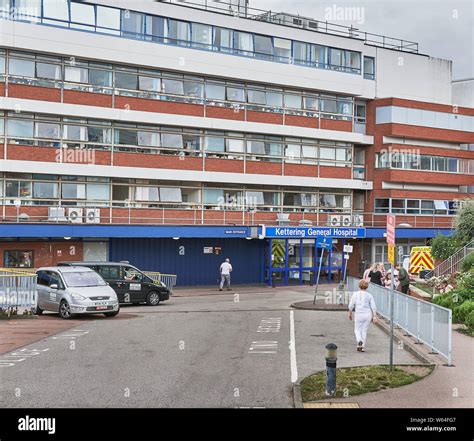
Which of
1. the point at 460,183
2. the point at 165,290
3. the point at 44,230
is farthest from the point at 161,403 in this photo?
the point at 460,183

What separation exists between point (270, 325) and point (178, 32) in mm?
24269

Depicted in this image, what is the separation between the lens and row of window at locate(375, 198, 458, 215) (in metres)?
49.5

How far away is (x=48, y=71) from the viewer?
36656 millimetres

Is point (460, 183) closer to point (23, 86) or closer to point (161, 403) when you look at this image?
point (23, 86)

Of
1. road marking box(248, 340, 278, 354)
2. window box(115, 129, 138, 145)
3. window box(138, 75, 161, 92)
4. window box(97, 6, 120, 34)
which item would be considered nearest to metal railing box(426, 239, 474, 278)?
road marking box(248, 340, 278, 354)

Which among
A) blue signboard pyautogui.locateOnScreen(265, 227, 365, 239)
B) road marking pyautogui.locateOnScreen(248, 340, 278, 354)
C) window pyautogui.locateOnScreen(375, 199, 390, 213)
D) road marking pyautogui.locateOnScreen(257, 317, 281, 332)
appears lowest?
road marking pyautogui.locateOnScreen(257, 317, 281, 332)

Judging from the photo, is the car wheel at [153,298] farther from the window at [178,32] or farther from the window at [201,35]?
the window at [201,35]

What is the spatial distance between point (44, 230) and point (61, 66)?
8.62 metres

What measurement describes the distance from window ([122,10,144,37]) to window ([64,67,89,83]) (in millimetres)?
3518

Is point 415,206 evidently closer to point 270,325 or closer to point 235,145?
point 235,145

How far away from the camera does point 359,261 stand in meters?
49.6

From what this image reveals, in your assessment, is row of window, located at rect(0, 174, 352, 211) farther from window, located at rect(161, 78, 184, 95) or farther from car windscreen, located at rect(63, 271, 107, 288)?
car windscreen, located at rect(63, 271, 107, 288)

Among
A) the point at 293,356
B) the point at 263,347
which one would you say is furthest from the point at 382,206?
the point at 293,356

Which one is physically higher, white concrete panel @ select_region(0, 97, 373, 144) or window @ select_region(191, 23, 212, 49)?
window @ select_region(191, 23, 212, 49)
